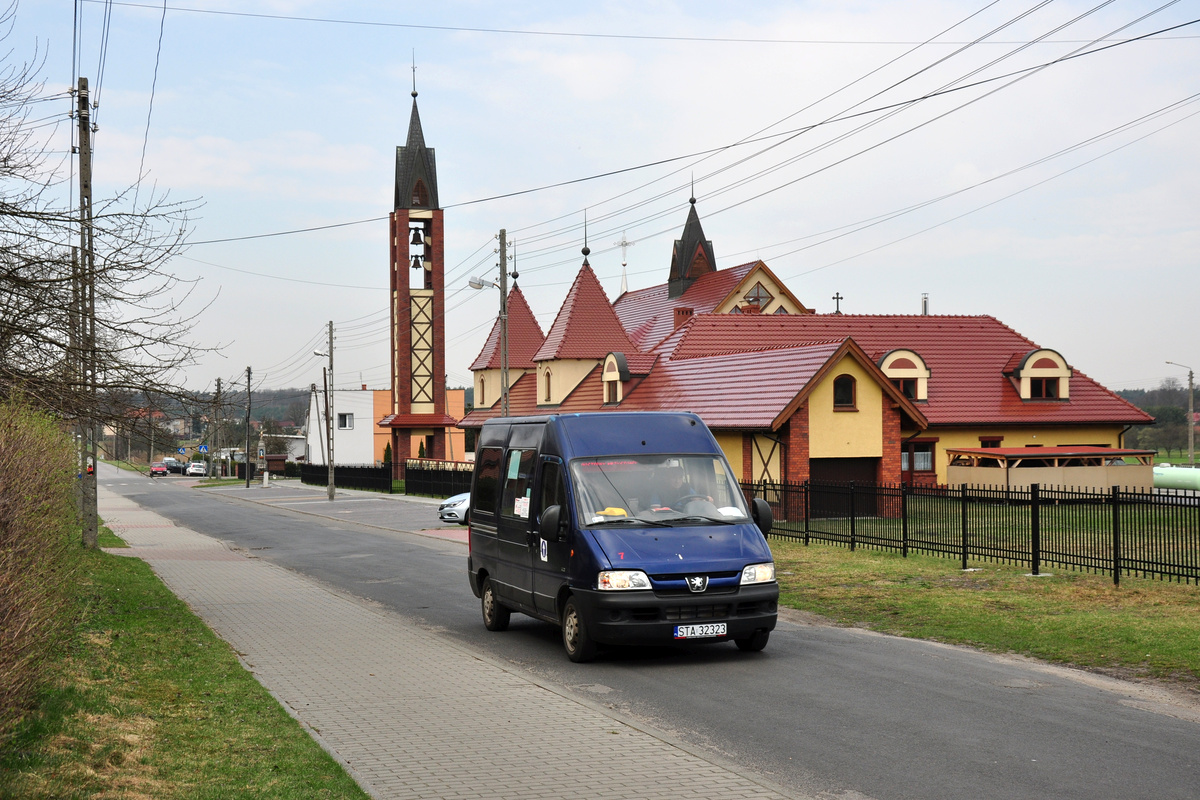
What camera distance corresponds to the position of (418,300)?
62.4 metres

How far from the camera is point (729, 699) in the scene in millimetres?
8836

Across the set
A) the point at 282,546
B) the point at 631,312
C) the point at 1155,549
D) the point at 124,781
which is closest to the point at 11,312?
the point at 124,781

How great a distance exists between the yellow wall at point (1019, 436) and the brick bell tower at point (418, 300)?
3145cm

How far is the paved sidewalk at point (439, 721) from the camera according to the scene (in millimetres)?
6391

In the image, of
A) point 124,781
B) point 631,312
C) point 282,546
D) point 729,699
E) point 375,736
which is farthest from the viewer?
point 631,312

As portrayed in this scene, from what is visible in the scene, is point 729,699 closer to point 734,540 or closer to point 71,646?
point 734,540

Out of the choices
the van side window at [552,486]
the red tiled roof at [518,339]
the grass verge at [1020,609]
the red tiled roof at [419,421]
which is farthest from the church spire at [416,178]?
the van side window at [552,486]

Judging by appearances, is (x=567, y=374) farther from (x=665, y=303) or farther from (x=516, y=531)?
(x=516, y=531)

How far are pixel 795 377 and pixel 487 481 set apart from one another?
19372mm

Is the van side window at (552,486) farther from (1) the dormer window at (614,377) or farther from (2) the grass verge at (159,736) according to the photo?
(1) the dormer window at (614,377)

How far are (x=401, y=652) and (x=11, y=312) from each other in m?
4.78

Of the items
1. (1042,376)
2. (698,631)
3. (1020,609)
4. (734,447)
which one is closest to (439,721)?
(698,631)

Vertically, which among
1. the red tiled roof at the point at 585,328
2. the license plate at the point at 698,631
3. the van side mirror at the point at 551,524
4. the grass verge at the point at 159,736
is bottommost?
the grass verge at the point at 159,736

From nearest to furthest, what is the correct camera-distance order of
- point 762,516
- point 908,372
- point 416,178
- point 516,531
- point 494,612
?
point 762,516 < point 516,531 < point 494,612 < point 908,372 < point 416,178
